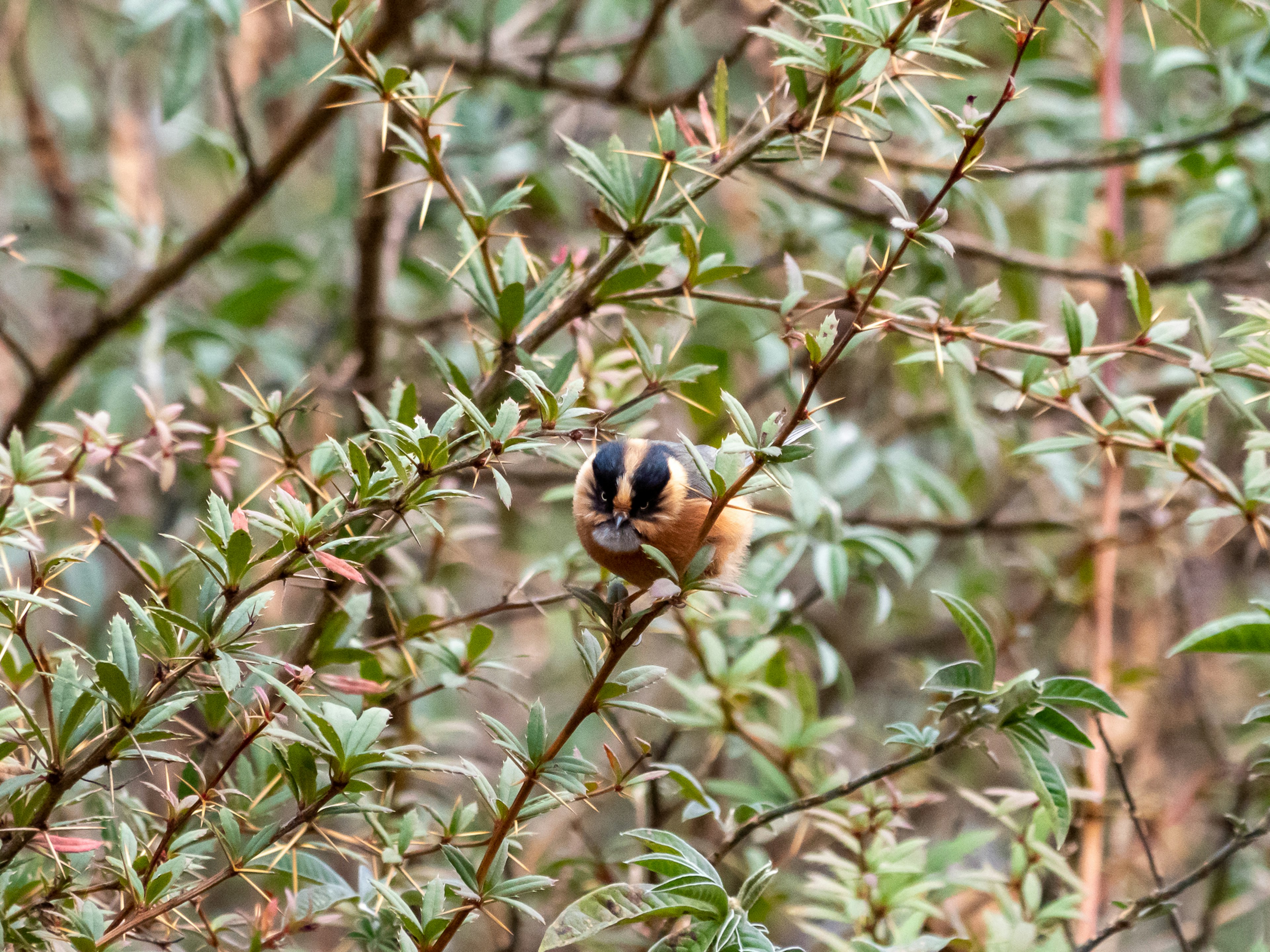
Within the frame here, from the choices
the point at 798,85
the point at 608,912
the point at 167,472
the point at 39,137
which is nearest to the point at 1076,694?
the point at 608,912

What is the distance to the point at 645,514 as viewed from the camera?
207cm

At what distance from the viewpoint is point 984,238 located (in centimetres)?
385

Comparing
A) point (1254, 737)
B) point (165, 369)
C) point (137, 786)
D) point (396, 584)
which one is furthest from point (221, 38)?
point (1254, 737)

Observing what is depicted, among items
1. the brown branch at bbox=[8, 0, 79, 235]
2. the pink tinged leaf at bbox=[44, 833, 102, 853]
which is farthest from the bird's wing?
the brown branch at bbox=[8, 0, 79, 235]

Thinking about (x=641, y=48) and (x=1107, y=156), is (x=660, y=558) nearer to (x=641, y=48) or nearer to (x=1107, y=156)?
(x=641, y=48)

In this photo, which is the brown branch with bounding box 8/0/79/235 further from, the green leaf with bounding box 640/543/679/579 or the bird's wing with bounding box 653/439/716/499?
the green leaf with bounding box 640/543/679/579

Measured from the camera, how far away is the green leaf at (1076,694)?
4.35 feet

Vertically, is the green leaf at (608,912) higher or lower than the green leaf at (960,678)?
lower

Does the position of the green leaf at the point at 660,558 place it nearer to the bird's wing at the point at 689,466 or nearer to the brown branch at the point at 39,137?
the bird's wing at the point at 689,466

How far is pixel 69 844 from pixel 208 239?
1.76 metres

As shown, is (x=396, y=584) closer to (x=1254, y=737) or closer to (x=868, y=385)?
(x=868, y=385)

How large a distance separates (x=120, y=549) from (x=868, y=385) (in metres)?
2.85

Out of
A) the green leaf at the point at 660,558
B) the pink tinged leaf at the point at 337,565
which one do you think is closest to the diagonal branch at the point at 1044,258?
the green leaf at the point at 660,558

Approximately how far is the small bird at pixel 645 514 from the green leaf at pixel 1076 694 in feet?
2.31
